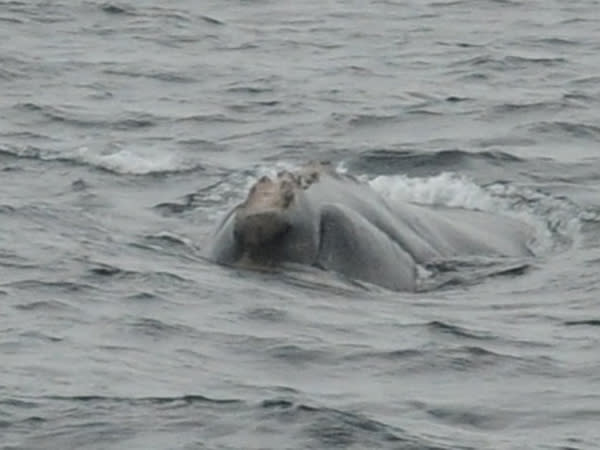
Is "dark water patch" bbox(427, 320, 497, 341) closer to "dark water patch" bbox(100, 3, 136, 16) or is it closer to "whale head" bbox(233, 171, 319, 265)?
"whale head" bbox(233, 171, 319, 265)

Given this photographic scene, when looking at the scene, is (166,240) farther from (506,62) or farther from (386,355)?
(506,62)

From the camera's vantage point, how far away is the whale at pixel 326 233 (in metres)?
18.0

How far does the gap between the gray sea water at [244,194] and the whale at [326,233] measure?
0.58 feet

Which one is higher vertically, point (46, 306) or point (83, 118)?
point (46, 306)

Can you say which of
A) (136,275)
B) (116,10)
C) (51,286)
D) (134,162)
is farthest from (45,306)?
(116,10)

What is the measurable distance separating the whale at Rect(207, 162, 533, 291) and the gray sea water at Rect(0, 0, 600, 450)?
18 cm

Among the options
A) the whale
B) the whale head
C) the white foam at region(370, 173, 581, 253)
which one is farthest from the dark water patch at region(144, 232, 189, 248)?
the white foam at region(370, 173, 581, 253)

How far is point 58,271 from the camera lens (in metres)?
18.5

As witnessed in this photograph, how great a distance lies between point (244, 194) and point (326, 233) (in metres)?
4.13

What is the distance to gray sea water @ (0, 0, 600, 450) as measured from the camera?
48.0ft

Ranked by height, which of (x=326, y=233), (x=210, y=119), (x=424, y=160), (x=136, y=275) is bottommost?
(x=210, y=119)

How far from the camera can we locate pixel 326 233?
1820 centimetres

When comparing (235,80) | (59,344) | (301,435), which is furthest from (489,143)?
(301,435)

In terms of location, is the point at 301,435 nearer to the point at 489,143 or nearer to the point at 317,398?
the point at 317,398
